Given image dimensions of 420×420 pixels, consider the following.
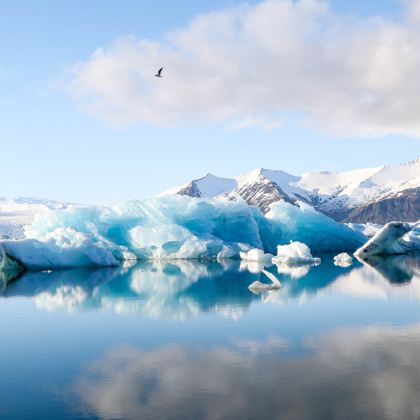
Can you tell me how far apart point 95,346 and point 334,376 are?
431 centimetres

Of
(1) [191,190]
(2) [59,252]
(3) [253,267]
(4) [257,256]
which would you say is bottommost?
(3) [253,267]

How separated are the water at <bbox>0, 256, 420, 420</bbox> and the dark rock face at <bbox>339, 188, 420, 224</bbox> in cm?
16630

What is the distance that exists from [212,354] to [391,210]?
17968 centimetres

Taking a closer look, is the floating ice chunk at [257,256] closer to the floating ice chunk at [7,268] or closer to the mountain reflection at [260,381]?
the floating ice chunk at [7,268]

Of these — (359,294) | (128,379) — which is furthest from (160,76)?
(128,379)

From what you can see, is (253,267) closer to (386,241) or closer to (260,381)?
(386,241)

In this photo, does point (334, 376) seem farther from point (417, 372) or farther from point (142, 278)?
point (142, 278)

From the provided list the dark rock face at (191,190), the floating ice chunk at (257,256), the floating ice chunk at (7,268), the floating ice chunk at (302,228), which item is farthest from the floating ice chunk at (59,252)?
the dark rock face at (191,190)

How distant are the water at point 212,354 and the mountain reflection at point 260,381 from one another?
0.02m

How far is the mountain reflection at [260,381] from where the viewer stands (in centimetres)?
591

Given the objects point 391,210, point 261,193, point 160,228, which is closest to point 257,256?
point 160,228

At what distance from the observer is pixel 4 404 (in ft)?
20.8

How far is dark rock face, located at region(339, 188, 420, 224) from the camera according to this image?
174625 millimetres

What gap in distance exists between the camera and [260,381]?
22.7 ft
